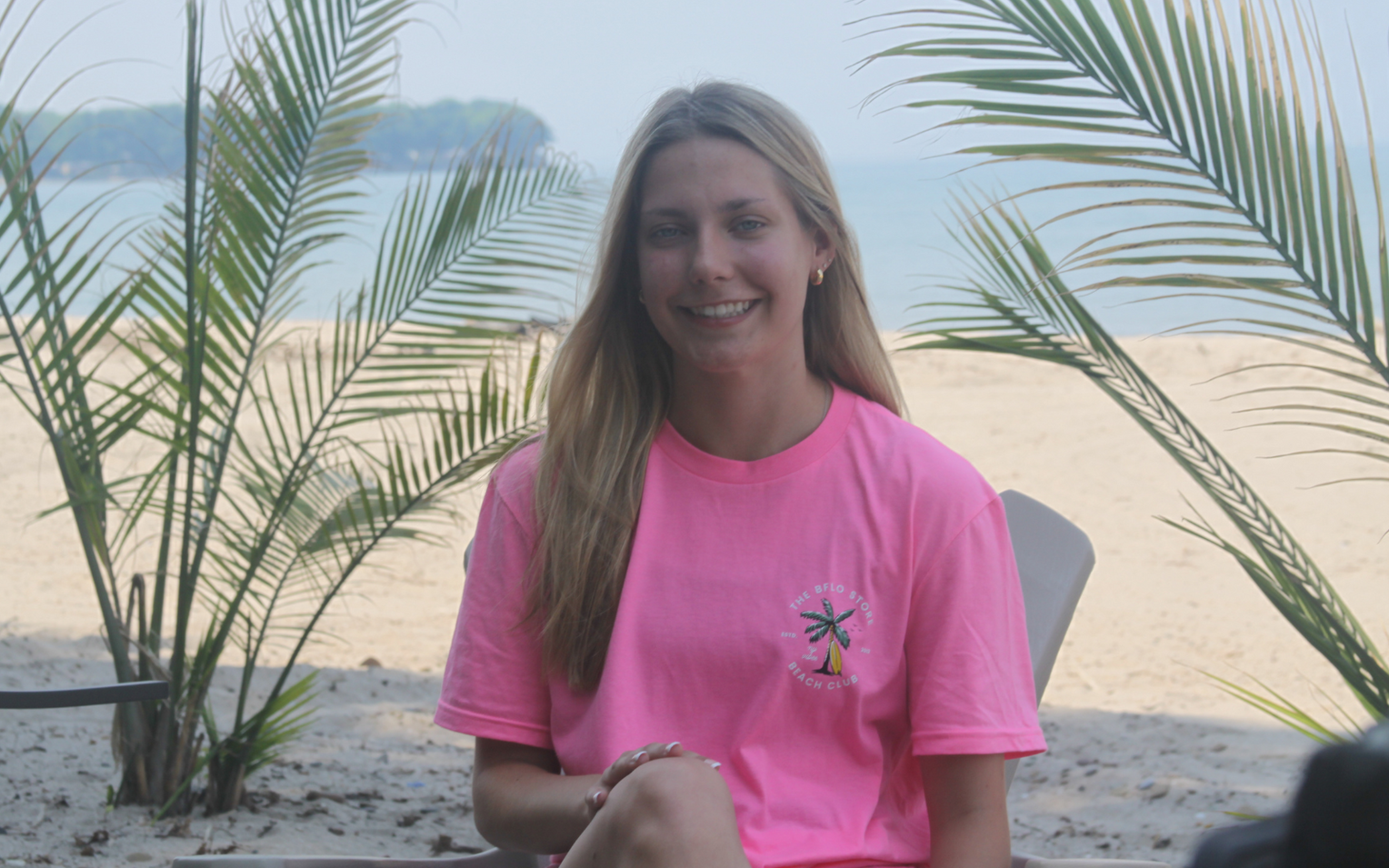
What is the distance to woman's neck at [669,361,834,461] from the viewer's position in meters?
1.86

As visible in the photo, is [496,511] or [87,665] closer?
[496,511]

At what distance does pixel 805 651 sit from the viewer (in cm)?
163

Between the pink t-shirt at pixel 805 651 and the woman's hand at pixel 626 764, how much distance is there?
140 millimetres

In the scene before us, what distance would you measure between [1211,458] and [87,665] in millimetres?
4442

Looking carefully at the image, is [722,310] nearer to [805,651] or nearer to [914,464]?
[914,464]

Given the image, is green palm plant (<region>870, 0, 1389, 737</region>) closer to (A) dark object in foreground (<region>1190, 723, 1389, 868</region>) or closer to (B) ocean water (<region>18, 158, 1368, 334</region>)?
(B) ocean water (<region>18, 158, 1368, 334</region>)

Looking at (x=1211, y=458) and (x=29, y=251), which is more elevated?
(x=29, y=251)

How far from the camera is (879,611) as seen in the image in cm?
166

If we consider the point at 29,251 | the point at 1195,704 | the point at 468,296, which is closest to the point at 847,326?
the point at 468,296

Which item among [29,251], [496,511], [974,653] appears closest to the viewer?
[974,653]

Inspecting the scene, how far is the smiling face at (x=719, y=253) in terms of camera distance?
5.83 ft

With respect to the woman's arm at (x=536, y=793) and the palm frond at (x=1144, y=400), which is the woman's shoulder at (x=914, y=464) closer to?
the palm frond at (x=1144, y=400)

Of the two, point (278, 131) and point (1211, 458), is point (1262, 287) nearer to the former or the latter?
point (1211, 458)

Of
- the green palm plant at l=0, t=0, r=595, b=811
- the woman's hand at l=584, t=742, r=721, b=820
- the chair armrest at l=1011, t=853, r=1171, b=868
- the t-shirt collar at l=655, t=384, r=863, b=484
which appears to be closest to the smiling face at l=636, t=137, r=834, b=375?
the t-shirt collar at l=655, t=384, r=863, b=484
